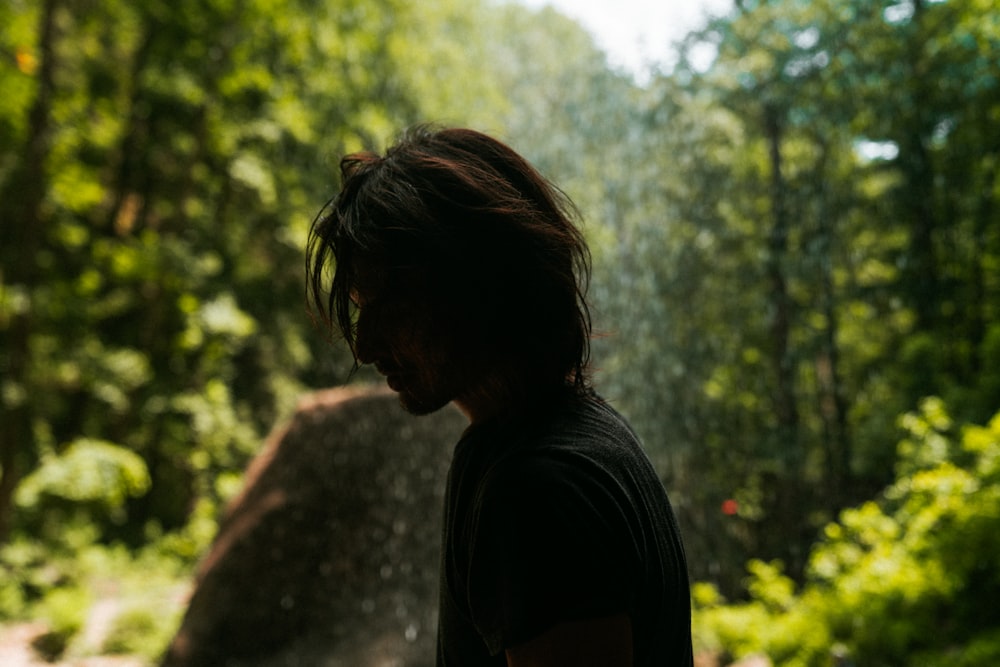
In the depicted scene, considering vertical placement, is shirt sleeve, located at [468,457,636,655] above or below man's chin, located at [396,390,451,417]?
below

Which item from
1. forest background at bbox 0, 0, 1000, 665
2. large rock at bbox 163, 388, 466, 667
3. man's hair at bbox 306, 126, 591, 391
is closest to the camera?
man's hair at bbox 306, 126, 591, 391

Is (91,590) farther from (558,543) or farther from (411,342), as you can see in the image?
(558,543)

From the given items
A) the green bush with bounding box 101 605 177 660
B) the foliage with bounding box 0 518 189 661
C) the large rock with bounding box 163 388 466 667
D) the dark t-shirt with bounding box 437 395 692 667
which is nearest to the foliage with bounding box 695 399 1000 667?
the large rock with bounding box 163 388 466 667

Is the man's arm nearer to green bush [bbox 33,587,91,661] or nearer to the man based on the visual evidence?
the man

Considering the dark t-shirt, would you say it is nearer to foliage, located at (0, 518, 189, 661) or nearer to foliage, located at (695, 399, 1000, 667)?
foliage, located at (695, 399, 1000, 667)

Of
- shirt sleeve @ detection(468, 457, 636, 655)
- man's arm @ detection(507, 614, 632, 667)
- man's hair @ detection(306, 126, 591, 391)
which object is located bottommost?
man's arm @ detection(507, 614, 632, 667)

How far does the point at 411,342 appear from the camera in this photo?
0.90 metres

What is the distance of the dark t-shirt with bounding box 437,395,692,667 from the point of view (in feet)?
2.24

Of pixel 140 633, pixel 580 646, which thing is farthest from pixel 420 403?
pixel 140 633

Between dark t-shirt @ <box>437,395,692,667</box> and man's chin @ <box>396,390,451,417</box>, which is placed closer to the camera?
dark t-shirt @ <box>437,395,692,667</box>

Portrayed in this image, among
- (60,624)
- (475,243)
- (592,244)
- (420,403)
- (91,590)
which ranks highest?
(592,244)

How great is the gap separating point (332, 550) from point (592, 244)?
5.73m

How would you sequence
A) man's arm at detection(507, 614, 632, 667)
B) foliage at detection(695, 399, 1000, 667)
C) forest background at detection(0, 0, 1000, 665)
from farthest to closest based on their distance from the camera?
1. forest background at detection(0, 0, 1000, 665)
2. foliage at detection(695, 399, 1000, 667)
3. man's arm at detection(507, 614, 632, 667)

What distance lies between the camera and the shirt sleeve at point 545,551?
679 millimetres
